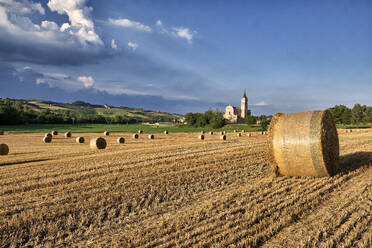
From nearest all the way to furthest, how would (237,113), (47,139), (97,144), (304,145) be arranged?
(304,145)
(97,144)
(47,139)
(237,113)

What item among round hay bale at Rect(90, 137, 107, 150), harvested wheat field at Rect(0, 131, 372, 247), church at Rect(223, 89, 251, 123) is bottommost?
harvested wheat field at Rect(0, 131, 372, 247)

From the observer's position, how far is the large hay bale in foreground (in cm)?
799

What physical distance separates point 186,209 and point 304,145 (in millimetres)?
4607

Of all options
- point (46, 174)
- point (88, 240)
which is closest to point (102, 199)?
point (88, 240)

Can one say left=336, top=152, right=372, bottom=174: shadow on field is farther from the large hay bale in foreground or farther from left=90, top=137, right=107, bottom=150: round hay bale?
left=90, top=137, right=107, bottom=150: round hay bale

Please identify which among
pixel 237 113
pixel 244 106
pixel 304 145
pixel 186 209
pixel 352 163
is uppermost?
pixel 244 106

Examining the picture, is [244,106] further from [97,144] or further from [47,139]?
[97,144]

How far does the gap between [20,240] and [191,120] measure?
89263 millimetres

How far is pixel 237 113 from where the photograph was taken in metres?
140

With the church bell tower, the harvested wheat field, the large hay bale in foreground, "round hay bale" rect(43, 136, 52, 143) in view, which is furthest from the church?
the harvested wheat field

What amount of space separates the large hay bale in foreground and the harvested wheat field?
1.26ft

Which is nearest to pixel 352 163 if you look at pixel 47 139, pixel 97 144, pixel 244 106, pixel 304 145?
pixel 304 145

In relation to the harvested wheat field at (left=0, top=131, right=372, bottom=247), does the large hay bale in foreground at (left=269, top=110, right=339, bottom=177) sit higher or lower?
higher

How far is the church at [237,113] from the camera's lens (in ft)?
446
